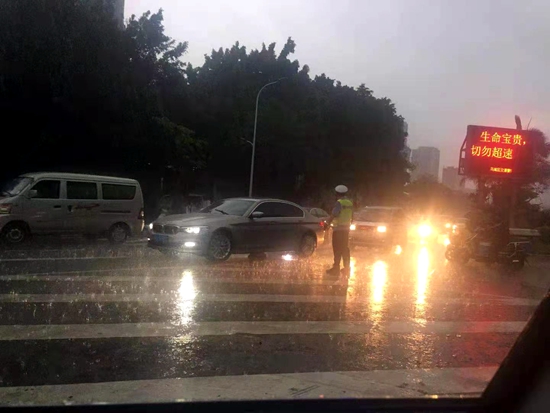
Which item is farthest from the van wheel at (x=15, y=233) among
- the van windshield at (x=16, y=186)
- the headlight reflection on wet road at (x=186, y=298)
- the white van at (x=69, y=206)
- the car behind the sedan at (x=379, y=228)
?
the car behind the sedan at (x=379, y=228)

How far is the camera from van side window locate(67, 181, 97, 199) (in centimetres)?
1652

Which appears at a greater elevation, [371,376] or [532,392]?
[532,392]

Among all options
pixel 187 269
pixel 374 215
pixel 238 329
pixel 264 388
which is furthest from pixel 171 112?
pixel 264 388

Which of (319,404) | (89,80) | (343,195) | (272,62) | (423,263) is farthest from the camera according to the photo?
(272,62)

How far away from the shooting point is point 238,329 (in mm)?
7184

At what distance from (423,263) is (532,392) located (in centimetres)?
1504

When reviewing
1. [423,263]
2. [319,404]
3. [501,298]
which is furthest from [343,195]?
[319,404]

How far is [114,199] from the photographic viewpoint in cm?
1761

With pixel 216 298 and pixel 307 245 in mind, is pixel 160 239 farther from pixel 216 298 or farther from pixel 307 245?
pixel 216 298

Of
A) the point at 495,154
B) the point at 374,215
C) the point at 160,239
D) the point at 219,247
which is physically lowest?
the point at 219,247

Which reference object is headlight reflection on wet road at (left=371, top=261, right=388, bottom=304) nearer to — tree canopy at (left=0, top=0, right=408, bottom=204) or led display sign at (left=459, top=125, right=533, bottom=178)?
led display sign at (left=459, top=125, right=533, bottom=178)

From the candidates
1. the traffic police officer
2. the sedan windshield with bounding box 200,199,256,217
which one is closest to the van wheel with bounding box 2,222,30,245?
the sedan windshield with bounding box 200,199,256,217

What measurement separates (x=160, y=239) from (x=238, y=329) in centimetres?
689

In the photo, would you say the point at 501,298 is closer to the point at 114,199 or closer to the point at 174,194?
the point at 114,199
